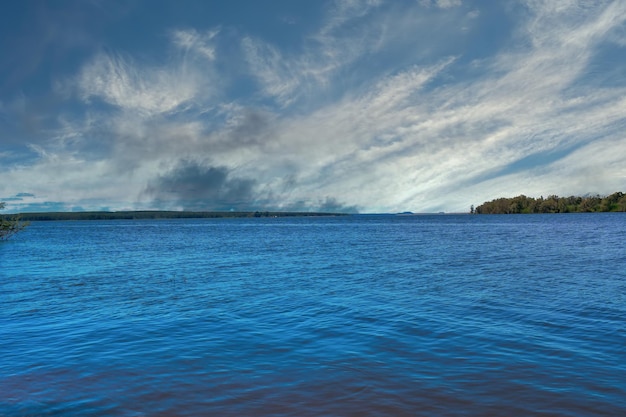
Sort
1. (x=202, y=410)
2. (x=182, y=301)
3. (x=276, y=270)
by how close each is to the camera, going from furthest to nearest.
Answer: (x=276, y=270)
(x=182, y=301)
(x=202, y=410)

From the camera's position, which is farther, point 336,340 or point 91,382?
point 336,340

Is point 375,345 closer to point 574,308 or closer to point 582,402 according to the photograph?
point 582,402

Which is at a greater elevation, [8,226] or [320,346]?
[8,226]

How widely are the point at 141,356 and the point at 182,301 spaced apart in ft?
30.6

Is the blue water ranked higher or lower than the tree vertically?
lower

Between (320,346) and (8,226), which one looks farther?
(8,226)

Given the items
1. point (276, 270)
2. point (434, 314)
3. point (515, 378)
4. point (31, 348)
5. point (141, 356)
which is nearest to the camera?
point (515, 378)

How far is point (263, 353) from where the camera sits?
44.3ft

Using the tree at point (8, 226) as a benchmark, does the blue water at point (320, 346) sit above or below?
below

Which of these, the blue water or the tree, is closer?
the blue water

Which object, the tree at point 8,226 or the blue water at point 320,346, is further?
the tree at point 8,226

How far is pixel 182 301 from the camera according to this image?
22656 mm

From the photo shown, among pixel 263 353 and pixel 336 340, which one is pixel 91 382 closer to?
pixel 263 353

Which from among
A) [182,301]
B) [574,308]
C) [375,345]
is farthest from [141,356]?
[574,308]
